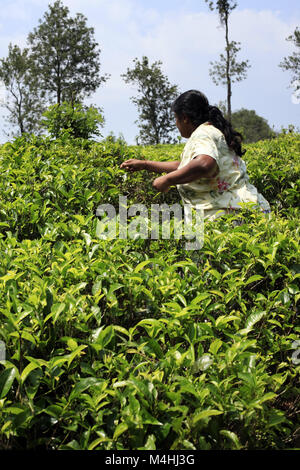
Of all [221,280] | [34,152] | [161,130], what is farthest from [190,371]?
[161,130]

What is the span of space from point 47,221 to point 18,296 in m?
1.18

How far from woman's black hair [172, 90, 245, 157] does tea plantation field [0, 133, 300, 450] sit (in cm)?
64

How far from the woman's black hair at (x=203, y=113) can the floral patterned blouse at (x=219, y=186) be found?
67mm

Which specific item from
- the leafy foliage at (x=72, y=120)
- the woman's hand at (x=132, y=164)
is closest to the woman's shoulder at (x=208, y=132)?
the woman's hand at (x=132, y=164)

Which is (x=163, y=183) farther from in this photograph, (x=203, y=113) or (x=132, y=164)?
(x=203, y=113)

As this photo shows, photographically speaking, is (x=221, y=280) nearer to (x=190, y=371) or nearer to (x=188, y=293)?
(x=188, y=293)

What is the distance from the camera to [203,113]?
343cm

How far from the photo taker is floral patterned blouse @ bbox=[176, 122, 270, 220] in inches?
127

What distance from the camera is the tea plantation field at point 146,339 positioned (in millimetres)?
1472

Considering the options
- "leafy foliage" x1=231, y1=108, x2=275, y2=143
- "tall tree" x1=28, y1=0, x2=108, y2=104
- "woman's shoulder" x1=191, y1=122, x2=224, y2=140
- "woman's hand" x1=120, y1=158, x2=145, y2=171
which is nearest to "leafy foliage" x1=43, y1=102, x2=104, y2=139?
"woman's hand" x1=120, y1=158, x2=145, y2=171

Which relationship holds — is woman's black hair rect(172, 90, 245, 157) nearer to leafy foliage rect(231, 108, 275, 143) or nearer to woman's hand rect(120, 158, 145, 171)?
woman's hand rect(120, 158, 145, 171)

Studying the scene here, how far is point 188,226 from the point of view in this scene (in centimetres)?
273

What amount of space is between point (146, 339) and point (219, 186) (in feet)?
5.78
